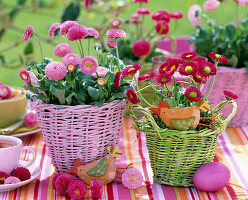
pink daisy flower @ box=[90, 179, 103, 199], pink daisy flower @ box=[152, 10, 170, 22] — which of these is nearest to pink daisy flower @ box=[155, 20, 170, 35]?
pink daisy flower @ box=[152, 10, 170, 22]

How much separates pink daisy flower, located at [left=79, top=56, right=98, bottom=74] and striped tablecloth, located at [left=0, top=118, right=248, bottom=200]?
19 cm

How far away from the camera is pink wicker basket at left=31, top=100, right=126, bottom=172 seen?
0.90m

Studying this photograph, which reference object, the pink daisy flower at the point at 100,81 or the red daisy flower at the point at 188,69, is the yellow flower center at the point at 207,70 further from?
the pink daisy flower at the point at 100,81

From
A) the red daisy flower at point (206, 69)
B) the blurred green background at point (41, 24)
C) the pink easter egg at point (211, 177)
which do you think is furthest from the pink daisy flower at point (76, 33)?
the blurred green background at point (41, 24)

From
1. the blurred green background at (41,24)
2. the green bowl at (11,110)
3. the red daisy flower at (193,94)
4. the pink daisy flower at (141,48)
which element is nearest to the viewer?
the red daisy flower at (193,94)

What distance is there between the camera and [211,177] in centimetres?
89

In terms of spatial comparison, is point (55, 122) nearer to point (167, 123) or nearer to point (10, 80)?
point (167, 123)

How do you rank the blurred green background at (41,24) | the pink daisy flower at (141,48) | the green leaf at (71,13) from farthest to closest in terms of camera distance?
the blurred green background at (41,24)
the green leaf at (71,13)
the pink daisy flower at (141,48)

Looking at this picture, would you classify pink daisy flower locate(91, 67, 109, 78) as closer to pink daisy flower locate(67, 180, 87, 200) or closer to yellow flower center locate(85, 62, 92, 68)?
yellow flower center locate(85, 62, 92, 68)

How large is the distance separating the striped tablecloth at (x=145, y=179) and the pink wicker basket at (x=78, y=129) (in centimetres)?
6

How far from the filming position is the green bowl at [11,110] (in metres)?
1.20

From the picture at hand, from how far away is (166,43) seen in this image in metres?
2.32

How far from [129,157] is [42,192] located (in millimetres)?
285

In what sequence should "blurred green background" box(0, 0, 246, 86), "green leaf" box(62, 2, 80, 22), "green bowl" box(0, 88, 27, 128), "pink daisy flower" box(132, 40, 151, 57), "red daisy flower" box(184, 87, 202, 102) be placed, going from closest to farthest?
"red daisy flower" box(184, 87, 202, 102) < "green bowl" box(0, 88, 27, 128) < "pink daisy flower" box(132, 40, 151, 57) < "green leaf" box(62, 2, 80, 22) < "blurred green background" box(0, 0, 246, 86)
